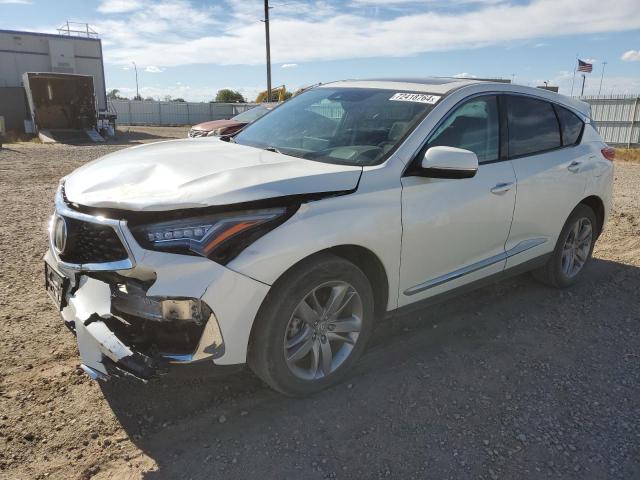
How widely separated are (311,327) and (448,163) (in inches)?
48.4

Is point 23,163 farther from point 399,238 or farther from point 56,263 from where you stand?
point 399,238

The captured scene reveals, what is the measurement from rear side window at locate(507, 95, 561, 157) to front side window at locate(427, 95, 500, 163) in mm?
199

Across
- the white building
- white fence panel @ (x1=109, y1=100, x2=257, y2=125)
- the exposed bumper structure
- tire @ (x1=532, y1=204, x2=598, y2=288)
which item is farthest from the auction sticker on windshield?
white fence panel @ (x1=109, y1=100, x2=257, y2=125)

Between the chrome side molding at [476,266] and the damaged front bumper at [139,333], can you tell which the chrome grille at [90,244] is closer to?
the damaged front bumper at [139,333]

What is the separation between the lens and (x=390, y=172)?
302cm

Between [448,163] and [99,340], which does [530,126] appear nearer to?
[448,163]

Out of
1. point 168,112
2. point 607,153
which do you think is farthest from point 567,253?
point 168,112

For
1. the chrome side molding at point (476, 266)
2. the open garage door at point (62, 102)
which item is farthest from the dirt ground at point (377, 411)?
the open garage door at point (62, 102)

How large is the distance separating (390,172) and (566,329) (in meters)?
2.14

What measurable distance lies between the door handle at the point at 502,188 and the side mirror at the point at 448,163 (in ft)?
2.09

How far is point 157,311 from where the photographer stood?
237 centimetres

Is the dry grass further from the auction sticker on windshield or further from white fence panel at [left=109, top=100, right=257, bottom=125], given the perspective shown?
white fence panel at [left=109, top=100, right=257, bottom=125]

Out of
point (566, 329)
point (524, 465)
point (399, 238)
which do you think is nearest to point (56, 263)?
point (399, 238)

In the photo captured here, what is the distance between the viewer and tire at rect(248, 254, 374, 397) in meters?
2.63
